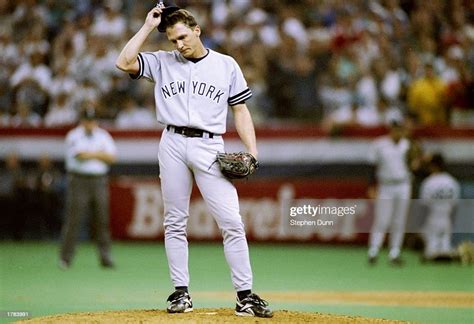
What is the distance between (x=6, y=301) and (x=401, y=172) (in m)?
6.76

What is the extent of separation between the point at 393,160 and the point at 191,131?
24.9ft

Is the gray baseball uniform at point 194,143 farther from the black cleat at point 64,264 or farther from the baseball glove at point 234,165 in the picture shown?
the black cleat at point 64,264

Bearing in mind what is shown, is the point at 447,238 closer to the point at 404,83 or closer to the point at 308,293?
the point at 404,83

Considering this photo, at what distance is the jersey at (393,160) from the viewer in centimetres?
1489

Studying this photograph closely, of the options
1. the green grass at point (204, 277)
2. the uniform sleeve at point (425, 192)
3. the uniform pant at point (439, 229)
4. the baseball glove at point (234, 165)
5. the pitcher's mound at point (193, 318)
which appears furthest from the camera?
the uniform sleeve at point (425, 192)

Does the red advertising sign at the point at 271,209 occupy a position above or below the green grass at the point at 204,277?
above

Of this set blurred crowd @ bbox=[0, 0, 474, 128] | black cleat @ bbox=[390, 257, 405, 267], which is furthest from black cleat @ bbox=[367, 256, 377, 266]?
blurred crowd @ bbox=[0, 0, 474, 128]

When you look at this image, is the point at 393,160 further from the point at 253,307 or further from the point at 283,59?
the point at 253,307

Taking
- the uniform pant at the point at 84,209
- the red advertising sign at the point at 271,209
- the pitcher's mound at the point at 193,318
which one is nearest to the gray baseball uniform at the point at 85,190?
the uniform pant at the point at 84,209

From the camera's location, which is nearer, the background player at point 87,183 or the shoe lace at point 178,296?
the shoe lace at point 178,296

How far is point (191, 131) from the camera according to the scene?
7.79m

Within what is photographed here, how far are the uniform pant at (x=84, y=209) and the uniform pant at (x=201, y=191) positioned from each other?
6162 mm

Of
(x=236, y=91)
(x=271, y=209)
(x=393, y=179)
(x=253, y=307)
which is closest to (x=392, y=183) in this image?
(x=393, y=179)

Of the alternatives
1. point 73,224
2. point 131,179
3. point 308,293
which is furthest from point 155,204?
point 308,293
